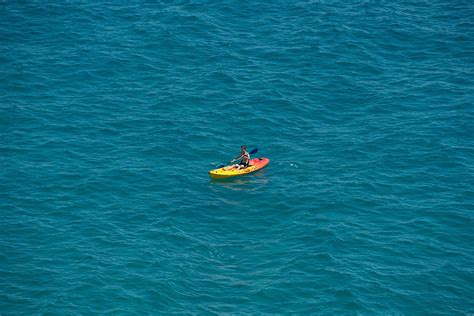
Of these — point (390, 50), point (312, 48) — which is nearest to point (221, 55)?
point (312, 48)

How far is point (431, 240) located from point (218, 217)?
15796mm

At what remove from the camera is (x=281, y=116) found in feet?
222

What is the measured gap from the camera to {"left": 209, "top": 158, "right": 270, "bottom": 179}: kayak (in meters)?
59.1

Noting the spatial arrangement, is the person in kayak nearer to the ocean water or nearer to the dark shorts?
the dark shorts

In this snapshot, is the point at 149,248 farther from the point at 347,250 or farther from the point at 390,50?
the point at 390,50

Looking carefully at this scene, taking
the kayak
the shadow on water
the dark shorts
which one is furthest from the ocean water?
the dark shorts

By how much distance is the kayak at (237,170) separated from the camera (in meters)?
59.1

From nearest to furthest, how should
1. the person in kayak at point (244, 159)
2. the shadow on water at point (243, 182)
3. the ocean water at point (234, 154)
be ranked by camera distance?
the ocean water at point (234, 154) → the shadow on water at point (243, 182) → the person in kayak at point (244, 159)

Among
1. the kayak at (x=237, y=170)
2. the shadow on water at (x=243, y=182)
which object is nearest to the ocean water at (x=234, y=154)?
the shadow on water at (x=243, y=182)

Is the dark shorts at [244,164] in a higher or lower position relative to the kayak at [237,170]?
higher

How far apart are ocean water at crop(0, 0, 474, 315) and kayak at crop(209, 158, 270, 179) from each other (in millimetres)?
597

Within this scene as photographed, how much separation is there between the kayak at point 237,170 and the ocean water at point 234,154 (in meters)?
0.60

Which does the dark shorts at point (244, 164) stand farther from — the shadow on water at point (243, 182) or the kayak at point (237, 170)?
the shadow on water at point (243, 182)

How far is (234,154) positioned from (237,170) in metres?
2.83
